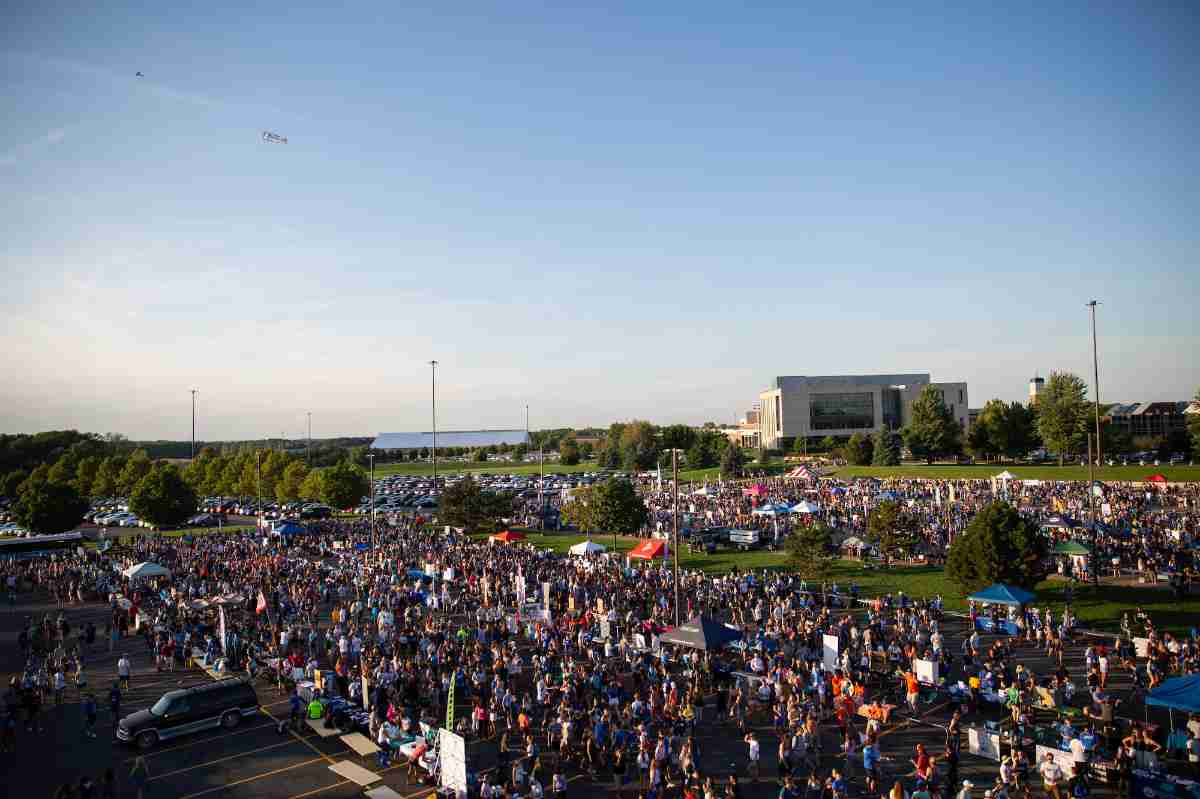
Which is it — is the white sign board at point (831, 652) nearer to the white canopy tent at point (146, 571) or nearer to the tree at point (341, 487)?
the white canopy tent at point (146, 571)

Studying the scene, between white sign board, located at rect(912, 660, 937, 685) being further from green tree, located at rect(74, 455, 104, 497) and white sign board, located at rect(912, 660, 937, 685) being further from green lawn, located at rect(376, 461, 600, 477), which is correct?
green lawn, located at rect(376, 461, 600, 477)

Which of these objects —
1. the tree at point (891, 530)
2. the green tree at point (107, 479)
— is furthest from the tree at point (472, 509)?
the green tree at point (107, 479)

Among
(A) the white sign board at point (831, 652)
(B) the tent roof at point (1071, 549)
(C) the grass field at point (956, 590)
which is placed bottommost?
(C) the grass field at point (956, 590)

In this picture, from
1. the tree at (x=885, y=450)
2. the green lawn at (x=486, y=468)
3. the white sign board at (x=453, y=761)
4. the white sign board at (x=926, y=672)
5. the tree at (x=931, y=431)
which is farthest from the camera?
the green lawn at (x=486, y=468)

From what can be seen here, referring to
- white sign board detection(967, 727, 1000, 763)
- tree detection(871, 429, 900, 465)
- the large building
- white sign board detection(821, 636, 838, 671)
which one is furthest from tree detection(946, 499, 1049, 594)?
the large building

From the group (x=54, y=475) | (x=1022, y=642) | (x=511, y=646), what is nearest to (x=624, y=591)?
(x=511, y=646)
